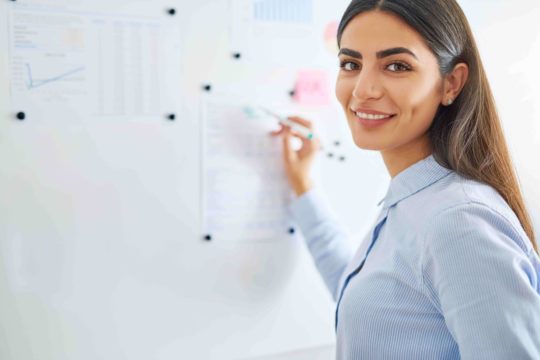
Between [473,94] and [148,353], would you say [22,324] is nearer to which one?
[148,353]

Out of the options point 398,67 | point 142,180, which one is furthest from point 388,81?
point 142,180

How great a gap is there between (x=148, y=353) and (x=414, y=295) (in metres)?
0.47

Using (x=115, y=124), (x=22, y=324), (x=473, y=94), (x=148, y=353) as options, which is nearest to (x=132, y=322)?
(x=148, y=353)

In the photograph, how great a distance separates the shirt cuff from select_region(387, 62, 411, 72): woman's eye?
0.33 metres

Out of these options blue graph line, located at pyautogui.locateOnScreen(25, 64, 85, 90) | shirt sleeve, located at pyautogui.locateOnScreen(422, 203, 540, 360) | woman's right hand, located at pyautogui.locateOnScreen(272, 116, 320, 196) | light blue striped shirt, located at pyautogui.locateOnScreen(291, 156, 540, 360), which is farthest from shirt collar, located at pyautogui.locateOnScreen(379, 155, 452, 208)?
blue graph line, located at pyautogui.locateOnScreen(25, 64, 85, 90)

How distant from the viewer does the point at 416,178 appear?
36.4 inches

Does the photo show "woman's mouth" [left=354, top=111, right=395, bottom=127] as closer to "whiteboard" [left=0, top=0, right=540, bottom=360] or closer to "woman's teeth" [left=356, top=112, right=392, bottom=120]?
"woman's teeth" [left=356, top=112, right=392, bottom=120]

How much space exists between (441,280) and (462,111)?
0.26m

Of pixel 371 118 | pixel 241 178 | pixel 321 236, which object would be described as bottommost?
pixel 321 236

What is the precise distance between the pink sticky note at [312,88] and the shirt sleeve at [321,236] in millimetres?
170

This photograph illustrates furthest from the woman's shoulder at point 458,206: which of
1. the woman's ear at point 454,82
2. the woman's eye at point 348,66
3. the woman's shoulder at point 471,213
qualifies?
the woman's eye at point 348,66

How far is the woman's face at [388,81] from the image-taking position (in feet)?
2.84

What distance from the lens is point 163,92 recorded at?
40.4 inches

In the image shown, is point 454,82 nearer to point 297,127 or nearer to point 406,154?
point 406,154
